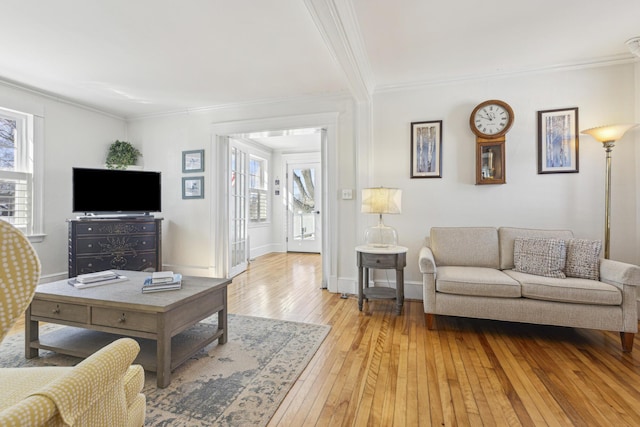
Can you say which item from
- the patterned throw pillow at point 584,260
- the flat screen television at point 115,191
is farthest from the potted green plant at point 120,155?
the patterned throw pillow at point 584,260

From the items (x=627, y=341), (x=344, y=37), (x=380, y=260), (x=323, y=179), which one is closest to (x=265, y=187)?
(x=323, y=179)

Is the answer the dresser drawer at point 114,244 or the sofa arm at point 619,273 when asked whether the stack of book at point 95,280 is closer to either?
the dresser drawer at point 114,244

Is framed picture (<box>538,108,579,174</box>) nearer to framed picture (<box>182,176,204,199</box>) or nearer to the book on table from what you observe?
the book on table

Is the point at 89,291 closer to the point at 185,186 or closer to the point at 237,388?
the point at 237,388

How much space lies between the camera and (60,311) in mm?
1867

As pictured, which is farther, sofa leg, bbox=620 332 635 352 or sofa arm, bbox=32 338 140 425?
sofa leg, bbox=620 332 635 352

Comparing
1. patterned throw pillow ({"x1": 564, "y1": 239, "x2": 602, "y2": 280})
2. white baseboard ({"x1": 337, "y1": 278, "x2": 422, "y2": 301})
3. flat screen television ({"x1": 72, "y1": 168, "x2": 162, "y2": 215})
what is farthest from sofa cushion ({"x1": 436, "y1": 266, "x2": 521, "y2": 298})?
flat screen television ({"x1": 72, "y1": 168, "x2": 162, "y2": 215})

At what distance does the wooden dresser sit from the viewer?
3.36 m

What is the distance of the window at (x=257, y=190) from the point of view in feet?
20.2

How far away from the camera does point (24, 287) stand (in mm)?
532

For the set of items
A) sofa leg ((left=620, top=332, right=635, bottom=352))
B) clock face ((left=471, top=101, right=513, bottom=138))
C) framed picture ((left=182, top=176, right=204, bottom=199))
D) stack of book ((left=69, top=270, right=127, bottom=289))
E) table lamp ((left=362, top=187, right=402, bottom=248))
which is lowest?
sofa leg ((left=620, top=332, right=635, bottom=352))

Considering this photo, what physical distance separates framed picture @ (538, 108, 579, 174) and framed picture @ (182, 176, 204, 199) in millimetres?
4067

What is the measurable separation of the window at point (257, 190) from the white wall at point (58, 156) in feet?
8.68

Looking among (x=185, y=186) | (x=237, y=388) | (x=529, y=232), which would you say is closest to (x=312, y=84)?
(x=185, y=186)
